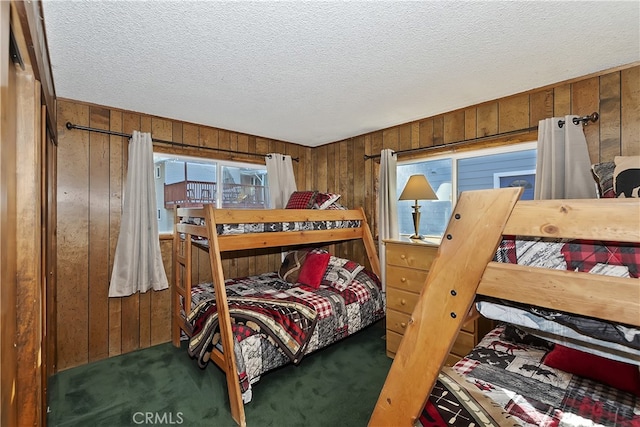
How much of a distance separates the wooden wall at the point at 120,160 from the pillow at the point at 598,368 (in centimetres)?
146

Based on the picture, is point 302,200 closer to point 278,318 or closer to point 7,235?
point 278,318

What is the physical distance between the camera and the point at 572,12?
54.1 inches

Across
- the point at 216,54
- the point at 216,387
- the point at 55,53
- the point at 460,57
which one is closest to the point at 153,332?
the point at 216,387

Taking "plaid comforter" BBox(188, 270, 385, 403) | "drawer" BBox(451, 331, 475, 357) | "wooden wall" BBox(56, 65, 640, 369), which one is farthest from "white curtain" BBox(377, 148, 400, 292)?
"drawer" BBox(451, 331, 475, 357)

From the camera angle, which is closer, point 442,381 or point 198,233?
point 442,381

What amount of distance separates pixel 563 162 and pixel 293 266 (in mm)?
2524

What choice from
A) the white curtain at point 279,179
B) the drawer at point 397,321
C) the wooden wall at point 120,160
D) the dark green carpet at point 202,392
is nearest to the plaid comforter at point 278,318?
the dark green carpet at point 202,392

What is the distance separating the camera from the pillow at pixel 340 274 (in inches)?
117

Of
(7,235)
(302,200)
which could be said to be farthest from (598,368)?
(302,200)

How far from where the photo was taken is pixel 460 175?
2.90m

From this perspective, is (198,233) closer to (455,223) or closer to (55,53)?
(55,53)

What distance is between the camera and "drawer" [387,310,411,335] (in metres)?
2.51

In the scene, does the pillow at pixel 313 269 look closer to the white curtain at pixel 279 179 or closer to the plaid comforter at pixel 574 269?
the white curtain at pixel 279 179

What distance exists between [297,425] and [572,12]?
266cm
